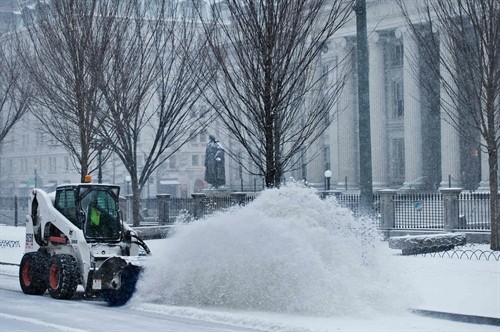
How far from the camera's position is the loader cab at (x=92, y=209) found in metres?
17.5

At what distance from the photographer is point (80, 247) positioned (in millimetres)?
16812

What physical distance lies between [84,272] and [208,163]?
26.3 meters

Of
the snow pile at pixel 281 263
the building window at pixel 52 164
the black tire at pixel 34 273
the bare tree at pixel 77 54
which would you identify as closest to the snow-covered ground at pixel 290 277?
the snow pile at pixel 281 263

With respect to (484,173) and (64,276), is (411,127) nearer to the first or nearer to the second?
(484,173)

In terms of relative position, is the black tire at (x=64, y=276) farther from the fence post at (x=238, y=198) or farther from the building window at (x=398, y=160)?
the building window at (x=398, y=160)

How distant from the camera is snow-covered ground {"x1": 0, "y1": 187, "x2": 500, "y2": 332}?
14.3m

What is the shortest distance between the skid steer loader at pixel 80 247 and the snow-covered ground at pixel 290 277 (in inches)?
19.9

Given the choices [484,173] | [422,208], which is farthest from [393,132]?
[422,208]

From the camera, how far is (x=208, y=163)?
141ft

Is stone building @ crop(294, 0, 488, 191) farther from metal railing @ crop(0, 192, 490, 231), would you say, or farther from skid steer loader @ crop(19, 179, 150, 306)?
skid steer loader @ crop(19, 179, 150, 306)

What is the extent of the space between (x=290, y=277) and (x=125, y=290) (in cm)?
345

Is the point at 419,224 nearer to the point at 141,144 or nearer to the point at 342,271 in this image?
the point at 342,271

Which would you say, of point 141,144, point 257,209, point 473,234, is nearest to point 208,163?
point 473,234

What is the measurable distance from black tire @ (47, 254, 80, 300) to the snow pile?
→ 1350 mm
